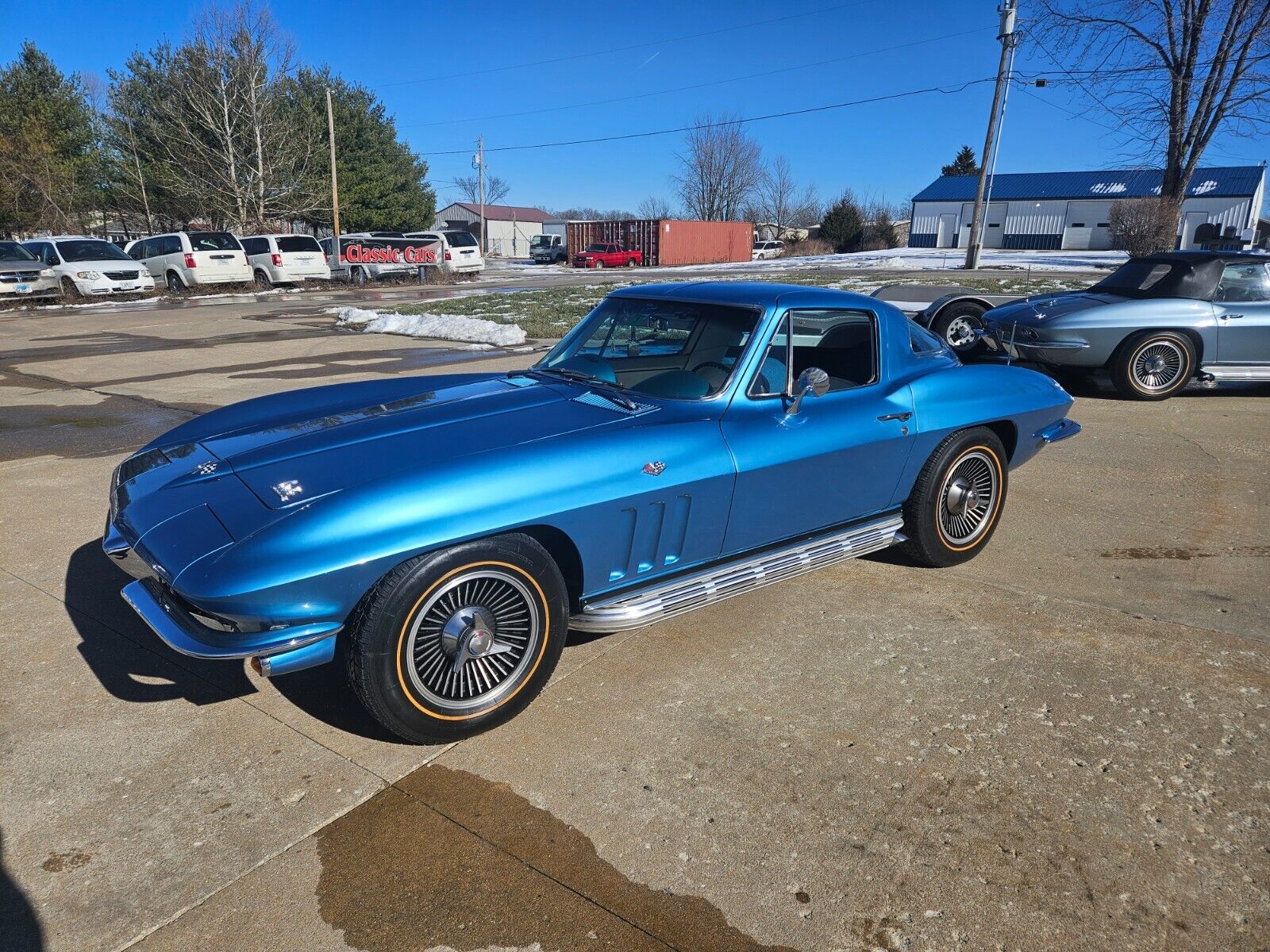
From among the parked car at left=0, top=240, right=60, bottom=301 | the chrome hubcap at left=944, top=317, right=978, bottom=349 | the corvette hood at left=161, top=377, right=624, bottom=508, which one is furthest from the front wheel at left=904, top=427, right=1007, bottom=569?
the parked car at left=0, top=240, right=60, bottom=301

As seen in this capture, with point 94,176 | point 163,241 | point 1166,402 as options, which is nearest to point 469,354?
point 1166,402

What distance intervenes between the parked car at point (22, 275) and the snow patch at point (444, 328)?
980 cm

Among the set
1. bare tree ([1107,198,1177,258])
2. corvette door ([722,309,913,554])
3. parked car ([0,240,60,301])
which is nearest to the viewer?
corvette door ([722,309,913,554])

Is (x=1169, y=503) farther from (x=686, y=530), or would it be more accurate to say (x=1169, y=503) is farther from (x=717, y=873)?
(x=717, y=873)

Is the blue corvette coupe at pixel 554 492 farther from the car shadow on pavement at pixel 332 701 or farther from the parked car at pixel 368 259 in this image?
the parked car at pixel 368 259

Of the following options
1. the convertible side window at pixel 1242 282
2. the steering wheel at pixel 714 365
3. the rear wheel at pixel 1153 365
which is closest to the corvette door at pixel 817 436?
the steering wheel at pixel 714 365

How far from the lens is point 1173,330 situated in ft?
26.7

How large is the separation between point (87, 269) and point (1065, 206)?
55.9 metres

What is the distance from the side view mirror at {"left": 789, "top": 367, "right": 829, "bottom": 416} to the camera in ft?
11.0

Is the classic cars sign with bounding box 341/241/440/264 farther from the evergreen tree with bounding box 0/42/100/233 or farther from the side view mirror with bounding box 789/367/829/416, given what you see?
the side view mirror with bounding box 789/367/829/416

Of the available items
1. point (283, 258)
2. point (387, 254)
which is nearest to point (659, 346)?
point (283, 258)

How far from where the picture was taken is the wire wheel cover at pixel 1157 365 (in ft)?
27.0

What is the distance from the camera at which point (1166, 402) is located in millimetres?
8430

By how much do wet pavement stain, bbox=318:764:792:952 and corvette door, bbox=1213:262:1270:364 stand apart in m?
8.58
